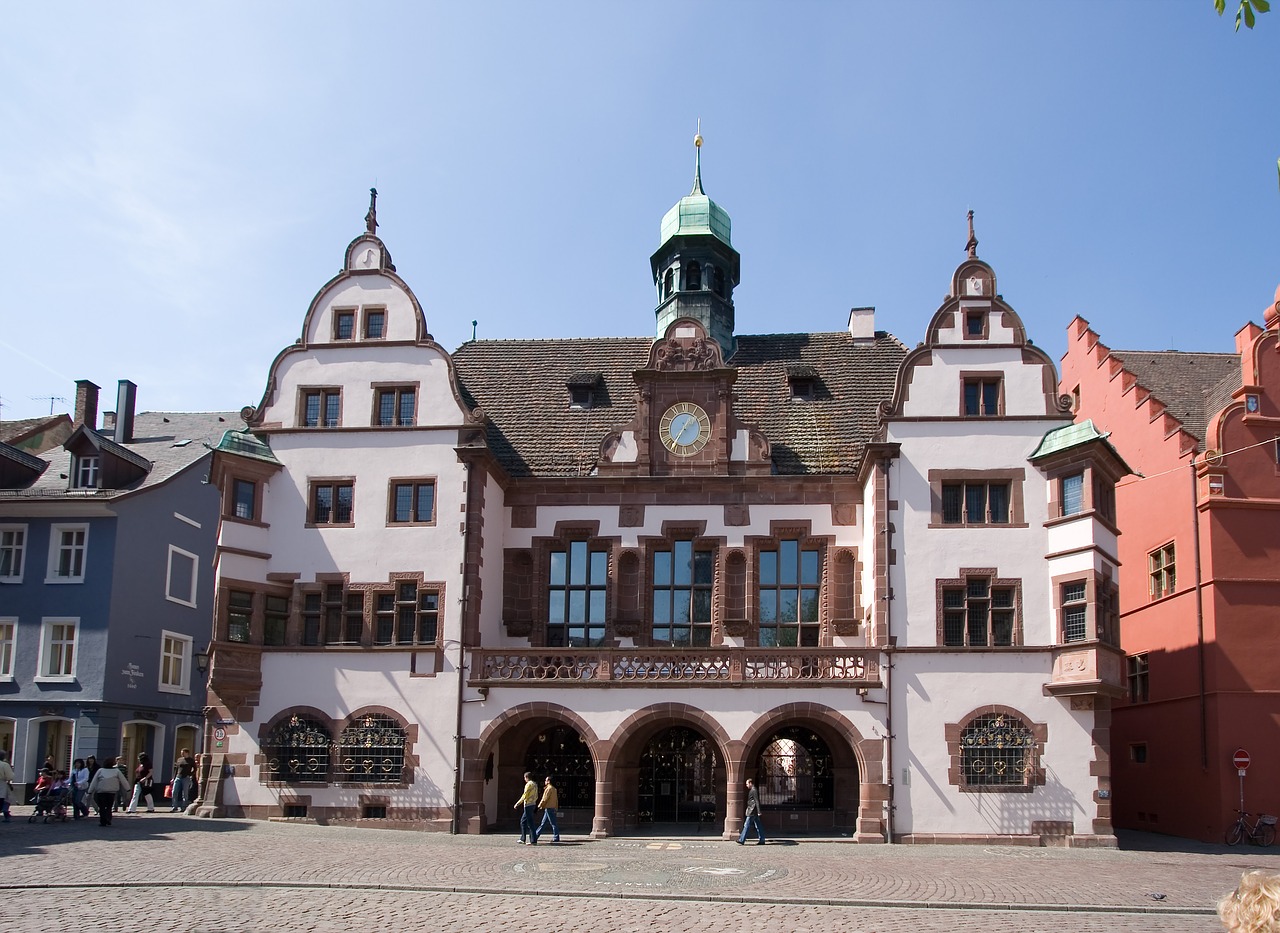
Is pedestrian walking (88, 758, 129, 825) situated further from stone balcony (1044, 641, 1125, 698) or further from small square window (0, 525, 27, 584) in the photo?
stone balcony (1044, 641, 1125, 698)

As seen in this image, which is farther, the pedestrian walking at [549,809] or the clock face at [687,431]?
the clock face at [687,431]

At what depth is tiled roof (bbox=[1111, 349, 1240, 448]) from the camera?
3678 cm

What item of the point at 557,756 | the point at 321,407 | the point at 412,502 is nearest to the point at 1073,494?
the point at 557,756

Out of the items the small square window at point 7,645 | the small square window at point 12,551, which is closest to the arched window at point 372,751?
the small square window at point 7,645

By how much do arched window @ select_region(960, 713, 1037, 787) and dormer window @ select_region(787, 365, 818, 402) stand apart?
10414 millimetres

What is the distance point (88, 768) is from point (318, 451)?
923cm

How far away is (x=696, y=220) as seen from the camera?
40375 mm

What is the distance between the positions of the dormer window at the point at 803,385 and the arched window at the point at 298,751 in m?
15.2

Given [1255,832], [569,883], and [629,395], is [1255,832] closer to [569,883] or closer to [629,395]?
[629,395]

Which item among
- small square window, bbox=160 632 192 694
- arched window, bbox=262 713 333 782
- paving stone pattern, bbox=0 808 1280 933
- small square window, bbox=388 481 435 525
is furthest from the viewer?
small square window, bbox=160 632 192 694

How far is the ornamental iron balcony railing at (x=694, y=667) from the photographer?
29.6 m

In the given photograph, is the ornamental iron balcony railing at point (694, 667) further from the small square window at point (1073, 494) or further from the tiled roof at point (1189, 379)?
the tiled roof at point (1189, 379)

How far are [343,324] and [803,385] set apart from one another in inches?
494

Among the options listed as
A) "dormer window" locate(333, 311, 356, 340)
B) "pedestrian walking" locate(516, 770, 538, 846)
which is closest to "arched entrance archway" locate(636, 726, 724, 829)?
"pedestrian walking" locate(516, 770, 538, 846)
